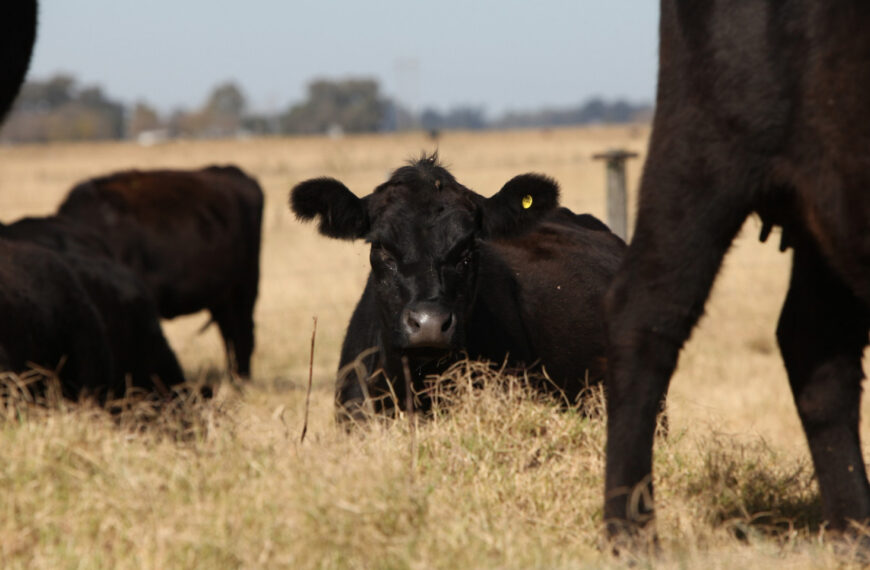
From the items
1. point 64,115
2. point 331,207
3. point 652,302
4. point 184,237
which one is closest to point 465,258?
point 331,207

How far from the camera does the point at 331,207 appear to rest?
18.4 feet

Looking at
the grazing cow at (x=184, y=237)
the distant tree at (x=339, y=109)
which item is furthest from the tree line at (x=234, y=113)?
the grazing cow at (x=184, y=237)

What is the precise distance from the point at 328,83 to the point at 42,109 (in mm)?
39928

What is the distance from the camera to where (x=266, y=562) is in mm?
2939

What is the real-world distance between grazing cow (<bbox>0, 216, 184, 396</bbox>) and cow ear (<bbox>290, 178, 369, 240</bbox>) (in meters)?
2.17

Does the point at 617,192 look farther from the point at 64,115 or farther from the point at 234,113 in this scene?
the point at 234,113

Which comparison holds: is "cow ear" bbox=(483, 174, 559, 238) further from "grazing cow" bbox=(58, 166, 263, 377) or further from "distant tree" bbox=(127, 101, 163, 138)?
"distant tree" bbox=(127, 101, 163, 138)

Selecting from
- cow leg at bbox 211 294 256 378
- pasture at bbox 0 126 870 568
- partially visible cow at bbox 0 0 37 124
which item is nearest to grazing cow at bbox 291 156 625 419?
pasture at bbox 0 126 870 568

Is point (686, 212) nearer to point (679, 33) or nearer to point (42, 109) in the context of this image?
point (679, 33)

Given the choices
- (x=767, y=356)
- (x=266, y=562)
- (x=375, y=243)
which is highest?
(x=375, y=243)

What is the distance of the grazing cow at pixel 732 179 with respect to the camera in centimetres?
305

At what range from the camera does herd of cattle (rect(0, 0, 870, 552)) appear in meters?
3.12

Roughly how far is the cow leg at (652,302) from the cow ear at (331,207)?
238 centimetres

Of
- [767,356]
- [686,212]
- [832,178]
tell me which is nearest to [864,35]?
[832,178]
